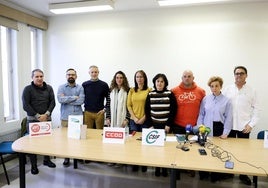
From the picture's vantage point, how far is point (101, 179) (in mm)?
3250

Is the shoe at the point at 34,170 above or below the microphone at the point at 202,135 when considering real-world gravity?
below

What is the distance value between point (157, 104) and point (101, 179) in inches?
51.8

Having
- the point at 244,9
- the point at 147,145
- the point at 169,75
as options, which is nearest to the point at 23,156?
the point at 147,145

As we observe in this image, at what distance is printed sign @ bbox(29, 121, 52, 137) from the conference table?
0.29 ft

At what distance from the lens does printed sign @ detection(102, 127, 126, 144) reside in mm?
2497

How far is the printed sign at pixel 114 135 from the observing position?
2.50 metres

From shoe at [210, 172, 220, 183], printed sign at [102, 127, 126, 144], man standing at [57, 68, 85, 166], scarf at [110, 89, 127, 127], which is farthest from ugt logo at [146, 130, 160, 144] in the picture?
man standing at [57, 68, 85, 166]

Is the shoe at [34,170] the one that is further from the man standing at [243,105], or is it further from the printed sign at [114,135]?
the man standing at [243,105]

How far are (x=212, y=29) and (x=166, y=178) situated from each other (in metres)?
2.49

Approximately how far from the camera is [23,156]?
241 centimetres

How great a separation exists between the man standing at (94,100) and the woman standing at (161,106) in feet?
2.72


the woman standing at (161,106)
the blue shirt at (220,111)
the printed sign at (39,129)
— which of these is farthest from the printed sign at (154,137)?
the printed sign at (39,129)

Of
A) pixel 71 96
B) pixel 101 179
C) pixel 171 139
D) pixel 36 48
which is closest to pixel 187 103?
pixel 171 139

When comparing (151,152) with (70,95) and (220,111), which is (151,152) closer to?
(220,111)
